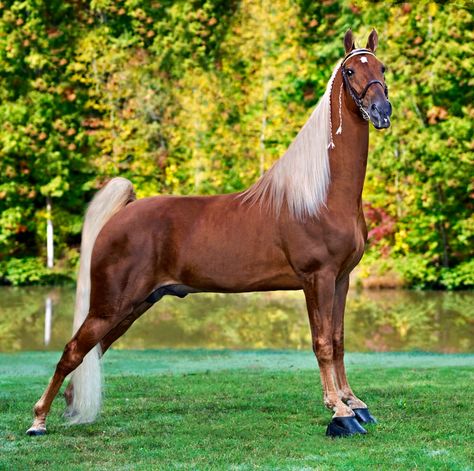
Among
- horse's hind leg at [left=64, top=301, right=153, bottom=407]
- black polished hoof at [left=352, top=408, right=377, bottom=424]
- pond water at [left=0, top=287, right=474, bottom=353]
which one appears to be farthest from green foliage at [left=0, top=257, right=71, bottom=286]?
black polished hoof at [left=352, top=408, right=377, bottom=424]

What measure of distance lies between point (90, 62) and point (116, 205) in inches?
920

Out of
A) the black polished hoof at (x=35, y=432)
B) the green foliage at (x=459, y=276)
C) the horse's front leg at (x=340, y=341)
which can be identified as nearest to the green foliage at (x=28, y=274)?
the green foliage at (x=459, y=276)

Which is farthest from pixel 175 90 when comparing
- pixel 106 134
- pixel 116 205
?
pixel 116 205

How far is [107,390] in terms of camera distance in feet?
24.6

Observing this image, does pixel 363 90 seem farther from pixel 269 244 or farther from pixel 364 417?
pixel 364 417

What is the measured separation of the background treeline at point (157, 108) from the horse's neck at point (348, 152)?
721 inches

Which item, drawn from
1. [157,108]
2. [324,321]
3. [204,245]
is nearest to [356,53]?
[204,245]

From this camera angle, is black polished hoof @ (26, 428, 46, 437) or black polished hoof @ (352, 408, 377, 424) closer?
black polished hoof @ (26, 428, 46, 437)

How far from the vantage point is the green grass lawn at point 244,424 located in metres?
4.77

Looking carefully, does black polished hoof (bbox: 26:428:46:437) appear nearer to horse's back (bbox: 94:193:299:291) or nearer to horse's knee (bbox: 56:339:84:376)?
horse's knee (bbox: 56:339:84:376)

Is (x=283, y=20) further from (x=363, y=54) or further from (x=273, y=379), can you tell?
(x=363, y=54)

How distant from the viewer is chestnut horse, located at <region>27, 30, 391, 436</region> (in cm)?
554

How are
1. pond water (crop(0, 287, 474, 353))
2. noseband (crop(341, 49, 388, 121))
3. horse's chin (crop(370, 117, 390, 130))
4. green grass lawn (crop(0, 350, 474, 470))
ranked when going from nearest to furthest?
green grass lawn (crop(0, 350, 474, 470)), horse's chin (crop(370, 117, 390, 130)), noseband (crop(341, 49, 388, 121)), pond water (crop(0, 287, 474, 353))

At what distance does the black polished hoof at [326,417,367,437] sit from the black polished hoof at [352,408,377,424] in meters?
0.31
